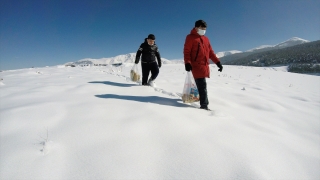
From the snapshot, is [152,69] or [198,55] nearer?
[198,55]

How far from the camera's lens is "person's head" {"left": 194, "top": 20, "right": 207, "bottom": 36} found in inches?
137

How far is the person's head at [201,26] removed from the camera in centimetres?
348

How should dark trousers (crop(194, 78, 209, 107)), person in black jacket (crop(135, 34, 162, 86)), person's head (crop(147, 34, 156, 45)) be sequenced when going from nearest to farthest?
dark trousers (crop(194, 78, 209, 107)) → person's head (crop(147, 34, 156, 45)) → person in black jacket (crop(135, 34, 162, 86))

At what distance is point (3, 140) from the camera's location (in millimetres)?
1678

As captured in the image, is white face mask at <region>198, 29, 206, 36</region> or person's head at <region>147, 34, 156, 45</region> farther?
person's head at <region>147, 34, 156, 45</region>

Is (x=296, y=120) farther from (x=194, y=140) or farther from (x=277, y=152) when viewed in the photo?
(x=194, y=140)

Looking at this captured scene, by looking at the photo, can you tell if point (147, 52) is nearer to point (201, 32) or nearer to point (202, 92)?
point (201, 32)

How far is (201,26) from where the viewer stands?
350 cm

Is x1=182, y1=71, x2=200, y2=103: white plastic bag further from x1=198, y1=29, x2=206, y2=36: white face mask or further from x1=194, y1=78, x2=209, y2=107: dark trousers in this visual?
x1=198, y1=29, x2=206, y2=36: white face mask

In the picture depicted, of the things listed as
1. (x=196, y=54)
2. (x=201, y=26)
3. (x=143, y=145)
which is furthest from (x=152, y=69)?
(x=143, y=145)

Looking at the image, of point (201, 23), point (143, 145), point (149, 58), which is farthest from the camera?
point (149, 58)

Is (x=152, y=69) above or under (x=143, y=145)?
above

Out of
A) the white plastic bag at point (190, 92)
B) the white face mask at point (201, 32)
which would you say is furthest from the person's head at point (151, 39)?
the white plastic bag at point (190, 92)

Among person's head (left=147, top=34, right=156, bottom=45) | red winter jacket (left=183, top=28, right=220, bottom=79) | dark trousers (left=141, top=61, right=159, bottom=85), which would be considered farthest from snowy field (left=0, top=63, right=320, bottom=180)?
person's head (left=147, top=34, right=156, bottom=45)
